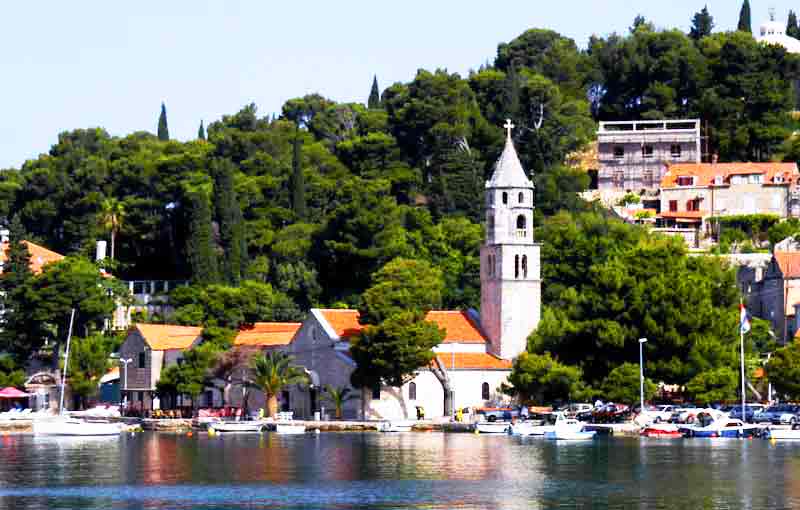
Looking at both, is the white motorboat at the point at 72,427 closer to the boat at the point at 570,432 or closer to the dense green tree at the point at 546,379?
the dense green tree at the point at 546,379

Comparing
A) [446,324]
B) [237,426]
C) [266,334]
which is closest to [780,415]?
[446,324]

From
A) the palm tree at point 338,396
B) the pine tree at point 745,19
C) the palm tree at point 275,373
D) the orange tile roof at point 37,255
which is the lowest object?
the palm tree at point 338,396

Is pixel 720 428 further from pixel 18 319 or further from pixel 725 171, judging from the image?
pixel 725 171

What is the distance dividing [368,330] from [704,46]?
62522mm

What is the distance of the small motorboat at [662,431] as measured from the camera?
91.8 metres

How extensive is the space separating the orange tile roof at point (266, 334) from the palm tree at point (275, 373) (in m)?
3.27

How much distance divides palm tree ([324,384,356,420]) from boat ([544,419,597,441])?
14.7 m

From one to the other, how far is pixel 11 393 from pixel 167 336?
363 inches

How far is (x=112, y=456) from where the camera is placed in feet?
274

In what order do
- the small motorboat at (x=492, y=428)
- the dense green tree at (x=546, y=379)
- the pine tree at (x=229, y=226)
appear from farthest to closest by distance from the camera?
the pine tree at (x=229, y=226), the small motorboat at (x=492, y=428), the dense green tree at (x=546, y=379)

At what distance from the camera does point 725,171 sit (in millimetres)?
135750

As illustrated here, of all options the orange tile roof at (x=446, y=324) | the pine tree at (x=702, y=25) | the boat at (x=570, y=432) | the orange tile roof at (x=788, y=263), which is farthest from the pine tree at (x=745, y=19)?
the boat at (x=570, y=432)

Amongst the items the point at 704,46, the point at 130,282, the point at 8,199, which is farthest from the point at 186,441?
the point at 704,46

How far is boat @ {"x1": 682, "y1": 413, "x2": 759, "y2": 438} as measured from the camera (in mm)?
90062
